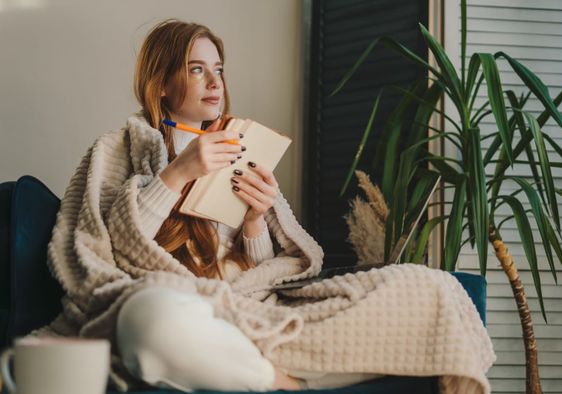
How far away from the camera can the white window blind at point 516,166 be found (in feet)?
7.19

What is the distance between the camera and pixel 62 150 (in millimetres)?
2410

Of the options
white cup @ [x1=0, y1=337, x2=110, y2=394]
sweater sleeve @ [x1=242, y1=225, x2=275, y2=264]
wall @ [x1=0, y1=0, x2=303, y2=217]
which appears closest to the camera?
white cup @ [x1=0, y1=337, x2=110, y2=394]

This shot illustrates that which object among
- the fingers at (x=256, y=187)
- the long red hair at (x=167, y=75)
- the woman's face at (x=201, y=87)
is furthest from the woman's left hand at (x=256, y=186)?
the woman's face at (x=201, y=87)

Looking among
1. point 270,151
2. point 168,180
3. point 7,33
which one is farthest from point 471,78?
point 7,33

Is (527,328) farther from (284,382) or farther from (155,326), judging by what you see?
(155,326)

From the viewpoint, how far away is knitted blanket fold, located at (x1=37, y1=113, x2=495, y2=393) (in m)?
1.18

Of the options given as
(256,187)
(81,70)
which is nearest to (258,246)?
(256,187)

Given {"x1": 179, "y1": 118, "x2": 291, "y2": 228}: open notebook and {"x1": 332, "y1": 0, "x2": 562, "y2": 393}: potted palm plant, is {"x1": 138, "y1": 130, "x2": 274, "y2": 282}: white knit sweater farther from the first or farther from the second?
{"x1": 332, "y1": 0, "x2": 562, "y2": 393}: potted palm plant

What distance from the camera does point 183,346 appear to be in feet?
3.30

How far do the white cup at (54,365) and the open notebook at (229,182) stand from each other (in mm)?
672

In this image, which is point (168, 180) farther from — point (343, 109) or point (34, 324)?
point (343, 109)

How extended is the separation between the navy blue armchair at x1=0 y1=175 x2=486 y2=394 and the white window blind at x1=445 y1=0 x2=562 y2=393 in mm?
856

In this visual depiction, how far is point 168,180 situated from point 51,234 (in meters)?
0.24

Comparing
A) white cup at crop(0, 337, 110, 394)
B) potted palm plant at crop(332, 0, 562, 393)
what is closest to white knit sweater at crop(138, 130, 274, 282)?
potted palm plant at crop(332, 0, 562, 393)
